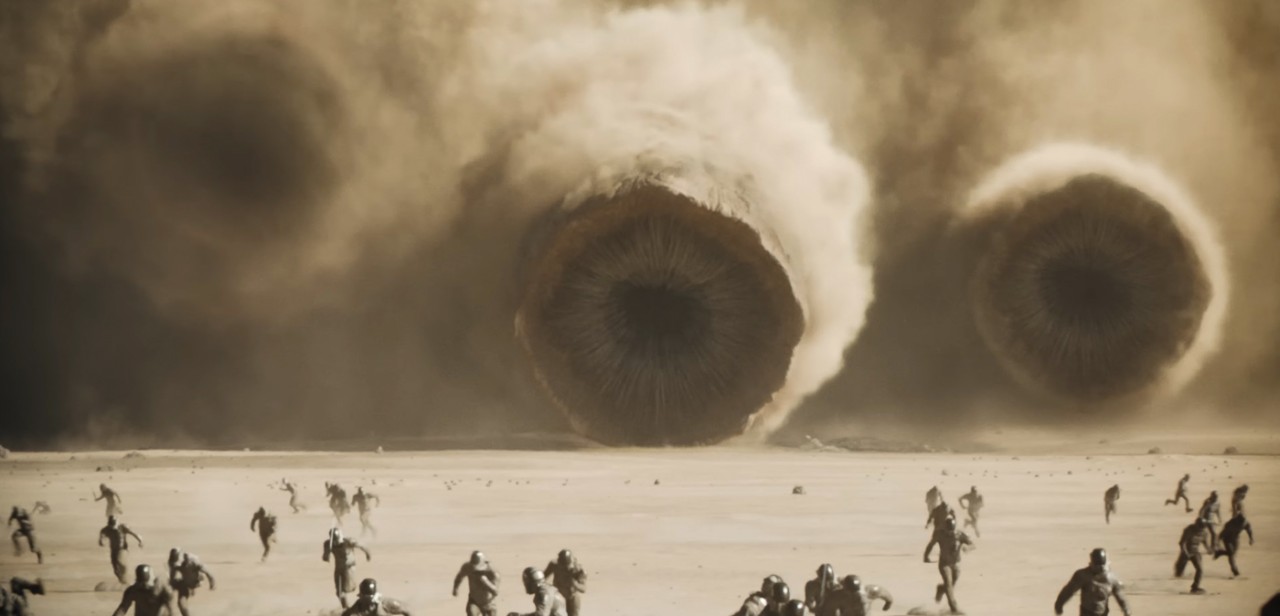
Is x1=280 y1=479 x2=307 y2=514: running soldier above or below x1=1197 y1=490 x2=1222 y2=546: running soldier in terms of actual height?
above

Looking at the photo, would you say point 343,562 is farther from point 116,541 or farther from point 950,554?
point 950,554

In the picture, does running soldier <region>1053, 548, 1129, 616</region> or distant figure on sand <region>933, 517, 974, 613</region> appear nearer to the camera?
running soldier <region>1053, 548, 1129, 616</region>

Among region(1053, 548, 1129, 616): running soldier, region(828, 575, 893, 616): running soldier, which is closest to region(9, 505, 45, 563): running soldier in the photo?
region(828, 575, 893, 616): running soldier

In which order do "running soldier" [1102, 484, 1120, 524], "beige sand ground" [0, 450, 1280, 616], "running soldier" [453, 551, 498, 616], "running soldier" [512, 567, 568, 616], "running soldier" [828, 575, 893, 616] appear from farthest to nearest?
"running soldier" [1102, 484, 1120, 524]
"beige sand ground" [0, 450, 1280, 616]
"running soldier" [453, 551, 498, 616]
"running soldier" [828, 575, 893, 616]
"running soldier" [512, 567, 568, 616]

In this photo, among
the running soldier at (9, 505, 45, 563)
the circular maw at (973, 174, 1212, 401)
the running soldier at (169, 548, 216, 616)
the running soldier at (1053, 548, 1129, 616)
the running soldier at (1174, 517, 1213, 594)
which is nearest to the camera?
the running soldier at (1053, 548, 1129, 616)

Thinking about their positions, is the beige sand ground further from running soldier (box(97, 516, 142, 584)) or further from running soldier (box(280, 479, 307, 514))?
running soldier (box(97, 516, 142, 584))

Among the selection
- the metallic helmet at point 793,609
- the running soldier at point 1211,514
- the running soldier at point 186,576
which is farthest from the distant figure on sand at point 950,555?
the running soldier at point 186,576

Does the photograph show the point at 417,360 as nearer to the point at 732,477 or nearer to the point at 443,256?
the point at 443,256

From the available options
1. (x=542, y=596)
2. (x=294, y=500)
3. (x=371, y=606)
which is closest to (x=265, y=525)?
(x=294, y=500)
